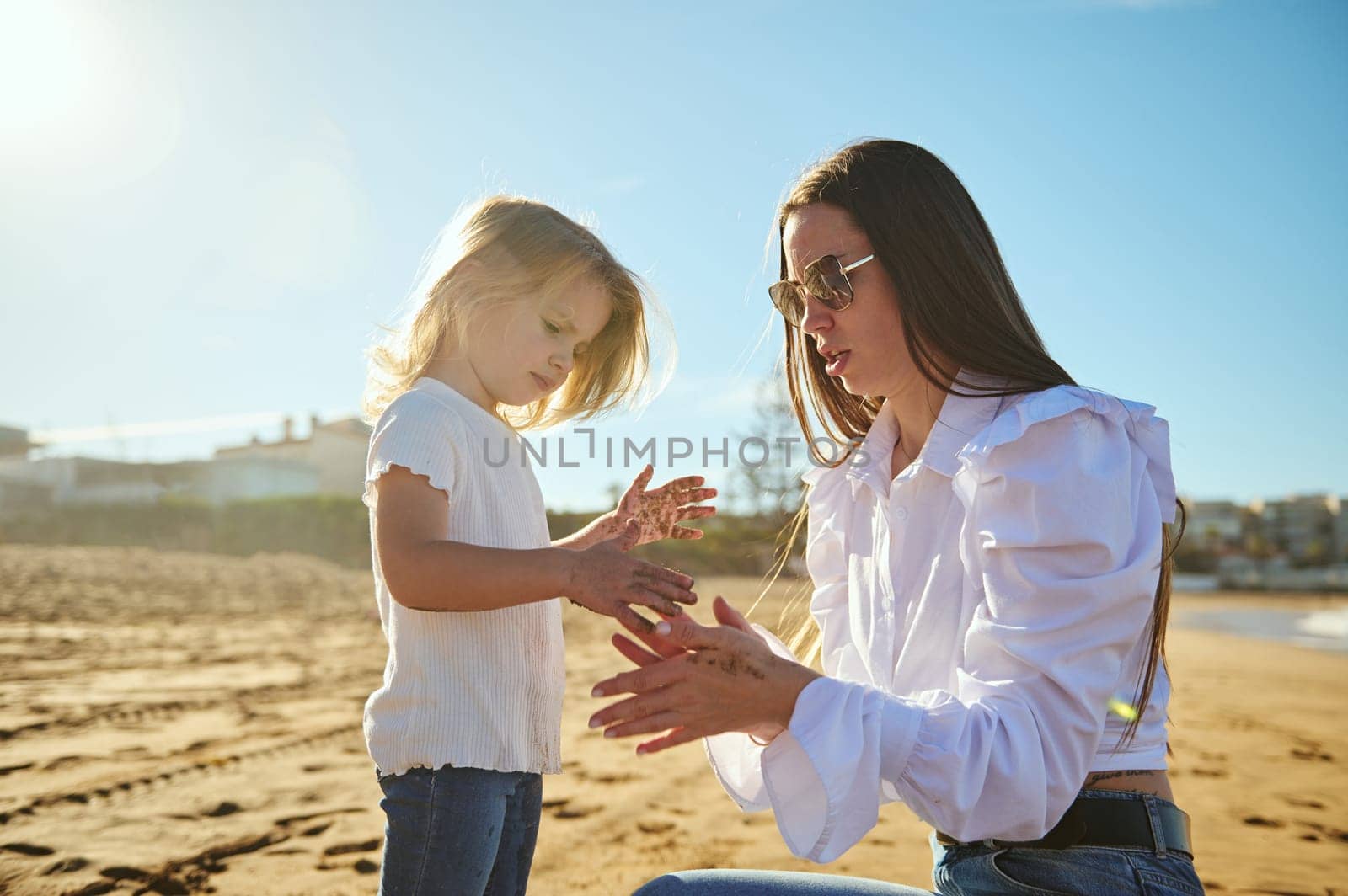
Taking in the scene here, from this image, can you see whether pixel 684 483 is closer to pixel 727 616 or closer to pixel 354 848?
pixel 727 616

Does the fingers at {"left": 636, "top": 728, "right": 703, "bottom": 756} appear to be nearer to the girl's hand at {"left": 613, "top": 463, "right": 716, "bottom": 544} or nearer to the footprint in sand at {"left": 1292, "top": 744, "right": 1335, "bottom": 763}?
the girl's hand at {"left": 613, "top": 463, "right": 716, "bottom": 544}

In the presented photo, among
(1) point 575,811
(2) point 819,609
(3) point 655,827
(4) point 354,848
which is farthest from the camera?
(1) point 575,811

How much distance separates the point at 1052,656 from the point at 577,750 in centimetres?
426

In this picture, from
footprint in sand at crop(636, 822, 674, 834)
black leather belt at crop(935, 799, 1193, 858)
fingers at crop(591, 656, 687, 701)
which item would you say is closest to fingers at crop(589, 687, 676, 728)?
fingers at crop(591, 656, 687, 701)

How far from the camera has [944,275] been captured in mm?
2076

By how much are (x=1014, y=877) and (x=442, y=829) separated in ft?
3.82

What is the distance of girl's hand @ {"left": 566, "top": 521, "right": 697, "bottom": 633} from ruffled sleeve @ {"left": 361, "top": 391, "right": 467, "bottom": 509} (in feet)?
1.34

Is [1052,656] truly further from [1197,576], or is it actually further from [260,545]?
[1197,576]

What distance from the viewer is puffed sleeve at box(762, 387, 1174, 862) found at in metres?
1.54

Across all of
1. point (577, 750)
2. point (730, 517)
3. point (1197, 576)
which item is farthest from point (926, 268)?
point (1197, 576)

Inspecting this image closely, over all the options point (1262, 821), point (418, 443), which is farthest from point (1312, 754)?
point (418, 443)

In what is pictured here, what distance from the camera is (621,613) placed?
1.74 metres

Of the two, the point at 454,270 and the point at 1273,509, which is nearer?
the point at 454,270

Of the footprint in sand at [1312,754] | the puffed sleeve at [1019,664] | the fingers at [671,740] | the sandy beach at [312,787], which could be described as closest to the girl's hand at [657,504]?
the fingers at [671,740]
